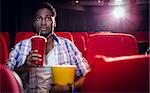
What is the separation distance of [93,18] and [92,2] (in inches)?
18.1

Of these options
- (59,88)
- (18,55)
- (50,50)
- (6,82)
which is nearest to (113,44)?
(50,50)

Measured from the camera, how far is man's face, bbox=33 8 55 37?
6.70 feet

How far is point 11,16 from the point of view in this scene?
6617 mm

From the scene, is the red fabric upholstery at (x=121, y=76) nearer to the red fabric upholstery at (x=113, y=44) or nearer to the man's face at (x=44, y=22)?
the man's face at (x=44, y=22)

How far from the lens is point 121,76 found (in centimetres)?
70

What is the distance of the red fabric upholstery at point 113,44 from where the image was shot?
2.14 meters

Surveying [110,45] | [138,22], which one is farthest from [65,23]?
[110,45]

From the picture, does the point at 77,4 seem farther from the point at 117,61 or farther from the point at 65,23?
the point at 117,61

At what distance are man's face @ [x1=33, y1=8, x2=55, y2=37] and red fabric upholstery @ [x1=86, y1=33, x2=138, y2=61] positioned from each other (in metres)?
0.30

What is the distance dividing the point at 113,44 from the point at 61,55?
0.36m

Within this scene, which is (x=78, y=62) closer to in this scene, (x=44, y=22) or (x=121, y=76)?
(x=44, y=22)

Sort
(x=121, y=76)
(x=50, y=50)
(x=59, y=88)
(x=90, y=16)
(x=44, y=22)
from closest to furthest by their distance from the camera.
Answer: (x=121, y=76) → (x=59, y=88) → (x=50, y=50) → (x=44, y=22) → (x=90, y=16)

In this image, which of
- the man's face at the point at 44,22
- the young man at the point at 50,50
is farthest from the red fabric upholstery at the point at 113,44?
the man's face at the point at 44,22

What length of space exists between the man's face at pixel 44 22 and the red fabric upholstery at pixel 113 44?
1.00 ft
